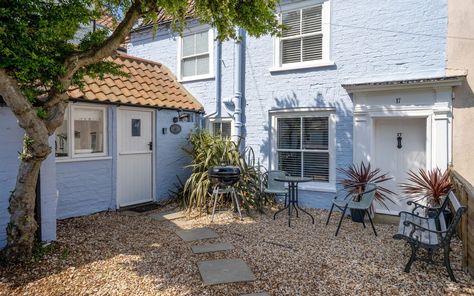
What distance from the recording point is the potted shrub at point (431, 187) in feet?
19.0

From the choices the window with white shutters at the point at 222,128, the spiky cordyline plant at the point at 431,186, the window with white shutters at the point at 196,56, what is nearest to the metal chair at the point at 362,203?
the spiky cordyline plant at the point at 431,186

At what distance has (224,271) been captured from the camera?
4047 millimetres

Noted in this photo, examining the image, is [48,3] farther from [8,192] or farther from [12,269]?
[12,269]

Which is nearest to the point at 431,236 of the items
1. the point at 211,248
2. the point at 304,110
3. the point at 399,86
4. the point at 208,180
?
the point at 211,248

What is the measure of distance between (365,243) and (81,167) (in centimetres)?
568

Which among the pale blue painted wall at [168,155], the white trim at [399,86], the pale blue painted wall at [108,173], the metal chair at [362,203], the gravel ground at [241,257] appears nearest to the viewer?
the gravel ground at [241,257]

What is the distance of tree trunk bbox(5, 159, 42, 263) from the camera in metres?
4.10

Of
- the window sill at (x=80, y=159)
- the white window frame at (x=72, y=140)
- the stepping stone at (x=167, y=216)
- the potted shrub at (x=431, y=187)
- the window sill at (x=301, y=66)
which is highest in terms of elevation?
the window sill at (x=301, y=66)

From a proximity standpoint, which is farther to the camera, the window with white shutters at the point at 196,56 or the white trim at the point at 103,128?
the window with white shutters at the point at 196,56

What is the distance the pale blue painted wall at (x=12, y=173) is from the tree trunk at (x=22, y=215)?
467 mm

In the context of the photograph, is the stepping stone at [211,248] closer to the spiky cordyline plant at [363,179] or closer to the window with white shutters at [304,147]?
the spiky cordyline plant at [363,179]

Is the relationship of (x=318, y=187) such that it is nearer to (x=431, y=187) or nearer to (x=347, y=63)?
(x=431, y=187)

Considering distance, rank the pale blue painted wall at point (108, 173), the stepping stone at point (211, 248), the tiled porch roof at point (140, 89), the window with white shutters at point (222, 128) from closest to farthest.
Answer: the stepping stone at point (211, 248)
the pale blue painted wall at point (108, 173)
the tiled porch roof at point (140, 89)
the window with white shutters at point (222, 128)

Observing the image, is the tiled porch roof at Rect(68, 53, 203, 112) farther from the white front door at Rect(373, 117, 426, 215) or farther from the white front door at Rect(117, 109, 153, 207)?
the white front door at Rect(373, 117, 426, 215)
